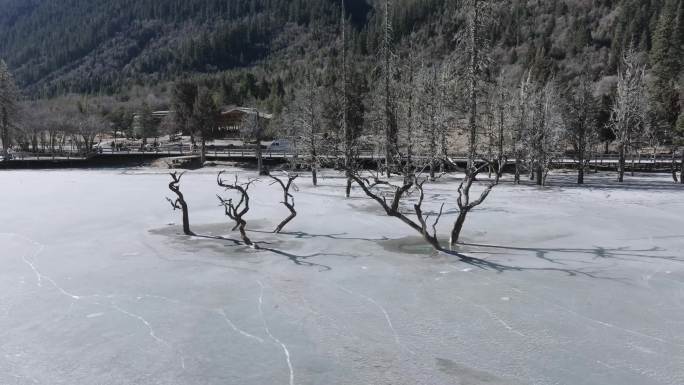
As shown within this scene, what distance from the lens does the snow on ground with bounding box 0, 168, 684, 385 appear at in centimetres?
980

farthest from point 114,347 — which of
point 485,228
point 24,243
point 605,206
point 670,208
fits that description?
point 670,208

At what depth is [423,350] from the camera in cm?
1050

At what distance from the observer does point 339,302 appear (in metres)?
13.4

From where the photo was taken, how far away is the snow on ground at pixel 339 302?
9805 millimetres

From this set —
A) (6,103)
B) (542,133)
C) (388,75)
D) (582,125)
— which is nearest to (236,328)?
(388,75)

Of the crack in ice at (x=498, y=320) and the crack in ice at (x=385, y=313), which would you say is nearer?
the crack in ice at (x=385, y=313)

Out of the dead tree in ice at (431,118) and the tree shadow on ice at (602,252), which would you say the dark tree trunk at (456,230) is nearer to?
the tree shadow on ice at (602,252)

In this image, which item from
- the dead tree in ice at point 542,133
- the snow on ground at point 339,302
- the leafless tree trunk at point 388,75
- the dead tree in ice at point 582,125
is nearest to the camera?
the snow on ground at point 339,302

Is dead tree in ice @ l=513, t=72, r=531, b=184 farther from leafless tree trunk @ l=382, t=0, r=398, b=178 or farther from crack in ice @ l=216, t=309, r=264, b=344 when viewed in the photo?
crack in ice @ l=216, t=309, r=264, b=344

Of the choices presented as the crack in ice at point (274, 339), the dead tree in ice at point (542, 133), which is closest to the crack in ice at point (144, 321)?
the crack in ice at point (274, 339)

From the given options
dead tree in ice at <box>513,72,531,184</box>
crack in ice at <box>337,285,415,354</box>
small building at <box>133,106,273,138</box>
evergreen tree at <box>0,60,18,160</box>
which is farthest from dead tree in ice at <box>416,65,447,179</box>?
small building at <box>133,106,273,138</box>

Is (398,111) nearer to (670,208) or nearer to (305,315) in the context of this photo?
(670,208)

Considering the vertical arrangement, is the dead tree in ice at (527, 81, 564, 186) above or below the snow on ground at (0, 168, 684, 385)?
above

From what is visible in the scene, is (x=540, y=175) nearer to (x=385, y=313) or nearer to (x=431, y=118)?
(x=431, y=118)
